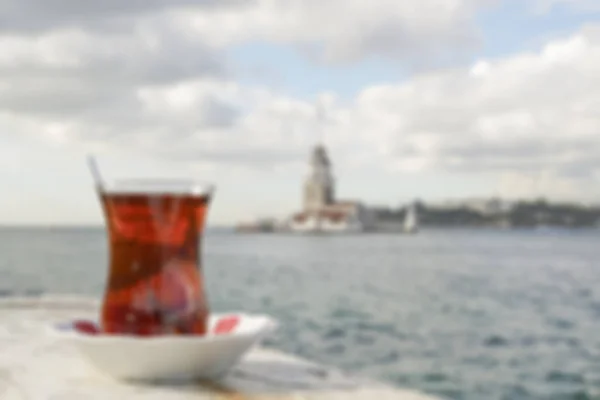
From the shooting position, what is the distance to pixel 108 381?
1611 mm

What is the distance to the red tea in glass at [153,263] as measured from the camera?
1.56 metres

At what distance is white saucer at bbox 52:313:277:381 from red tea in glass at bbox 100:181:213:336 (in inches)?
1.5

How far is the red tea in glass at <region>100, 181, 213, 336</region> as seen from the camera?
1.56 meters

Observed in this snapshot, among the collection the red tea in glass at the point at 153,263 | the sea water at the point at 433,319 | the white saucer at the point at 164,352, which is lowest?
the sea water at the point at 433,319

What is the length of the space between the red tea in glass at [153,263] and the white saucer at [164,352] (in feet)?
0.12

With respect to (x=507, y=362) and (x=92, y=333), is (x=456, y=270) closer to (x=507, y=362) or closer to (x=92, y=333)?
(x=507, y=362)

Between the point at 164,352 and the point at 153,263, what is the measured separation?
5.8 inches

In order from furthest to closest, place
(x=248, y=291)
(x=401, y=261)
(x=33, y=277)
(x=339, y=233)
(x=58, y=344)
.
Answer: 1. (x=339, y=233)
2. (x=401, y=261)
3. (x=33, y=277)
4. (x=248, y=291)
5. (x=58, y=344)

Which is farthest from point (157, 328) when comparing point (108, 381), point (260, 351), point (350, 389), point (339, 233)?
point (339, 233)

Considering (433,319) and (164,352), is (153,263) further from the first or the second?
(433,319)

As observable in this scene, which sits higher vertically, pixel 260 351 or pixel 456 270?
pixel 260 351

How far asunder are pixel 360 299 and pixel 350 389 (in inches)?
1001

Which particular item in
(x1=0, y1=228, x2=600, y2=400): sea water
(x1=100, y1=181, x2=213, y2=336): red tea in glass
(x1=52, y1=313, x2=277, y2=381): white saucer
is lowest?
(x1=0, y1=228, x2=600, y2=400): sea water

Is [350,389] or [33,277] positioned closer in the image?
[350,389]
